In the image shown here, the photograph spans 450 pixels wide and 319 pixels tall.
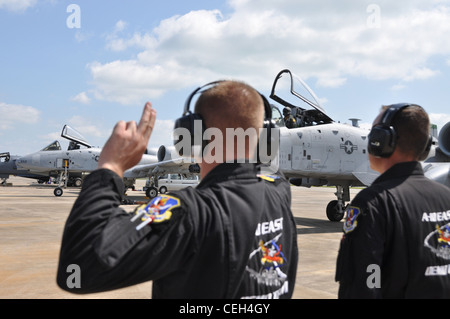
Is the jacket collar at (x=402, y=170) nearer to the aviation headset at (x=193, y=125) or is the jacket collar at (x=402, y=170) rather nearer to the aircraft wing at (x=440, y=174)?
the aviation headset at (x=193, y=125)

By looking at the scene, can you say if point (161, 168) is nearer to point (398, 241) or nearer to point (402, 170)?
point (402, 170)

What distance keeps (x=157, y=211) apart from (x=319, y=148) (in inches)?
396

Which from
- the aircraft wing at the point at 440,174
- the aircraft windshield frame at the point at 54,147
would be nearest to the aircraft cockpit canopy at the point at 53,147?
the aircraft windshield frame at the point at 54,147

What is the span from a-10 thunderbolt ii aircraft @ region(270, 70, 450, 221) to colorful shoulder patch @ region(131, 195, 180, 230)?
9181mm

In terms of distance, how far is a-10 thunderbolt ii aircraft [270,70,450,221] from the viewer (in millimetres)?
10656

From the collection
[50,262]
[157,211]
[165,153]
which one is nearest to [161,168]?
[165,153]

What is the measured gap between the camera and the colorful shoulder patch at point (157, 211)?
130 centimetres

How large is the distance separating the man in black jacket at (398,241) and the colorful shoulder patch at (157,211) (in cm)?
101

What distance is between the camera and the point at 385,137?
7.02 feet

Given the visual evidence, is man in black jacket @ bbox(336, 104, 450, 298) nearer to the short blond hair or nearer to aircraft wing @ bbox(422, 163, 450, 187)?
the short blond hair

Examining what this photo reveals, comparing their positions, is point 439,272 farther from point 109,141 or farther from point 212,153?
point 109,141
